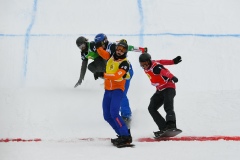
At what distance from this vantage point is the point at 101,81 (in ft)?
30.5

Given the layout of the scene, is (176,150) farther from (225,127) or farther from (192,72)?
(192,72)

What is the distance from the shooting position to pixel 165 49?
10.2m

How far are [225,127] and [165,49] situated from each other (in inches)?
135

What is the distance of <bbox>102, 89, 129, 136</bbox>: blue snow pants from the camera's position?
5.98m

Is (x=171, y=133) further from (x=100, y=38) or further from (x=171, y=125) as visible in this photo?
(x=100, y=38)

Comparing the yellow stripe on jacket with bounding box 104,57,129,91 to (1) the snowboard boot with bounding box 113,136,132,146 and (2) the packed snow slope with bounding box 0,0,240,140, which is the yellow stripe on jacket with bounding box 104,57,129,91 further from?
(2) the packed snow slope with bounding box 0,0,240,140

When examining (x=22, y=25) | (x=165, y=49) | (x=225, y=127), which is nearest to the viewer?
(x=225, y=127)

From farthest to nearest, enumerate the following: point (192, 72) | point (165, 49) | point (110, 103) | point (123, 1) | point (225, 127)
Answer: point (123, 1) < point (165, 49) < point (192, 72) < point (225, 127) < point (110, 103)

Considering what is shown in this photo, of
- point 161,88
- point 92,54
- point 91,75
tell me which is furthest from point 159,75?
point 91,75

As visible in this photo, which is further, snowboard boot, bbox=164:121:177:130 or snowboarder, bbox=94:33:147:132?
snowboarder, bbox=94:33:147:132

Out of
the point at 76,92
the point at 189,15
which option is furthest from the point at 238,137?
the point at 189,15

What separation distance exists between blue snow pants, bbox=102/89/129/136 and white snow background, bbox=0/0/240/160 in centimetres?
27

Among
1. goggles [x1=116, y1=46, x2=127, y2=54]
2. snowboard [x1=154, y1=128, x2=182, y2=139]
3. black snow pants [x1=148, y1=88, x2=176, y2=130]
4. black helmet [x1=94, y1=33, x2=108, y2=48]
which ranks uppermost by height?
black helmet [x1=94, y1=33, x2=108, y2=48]

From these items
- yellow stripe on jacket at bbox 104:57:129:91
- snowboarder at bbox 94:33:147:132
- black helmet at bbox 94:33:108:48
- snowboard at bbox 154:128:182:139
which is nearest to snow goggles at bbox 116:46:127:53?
yellow stripe on jacket at bbox 104:57:129:91
